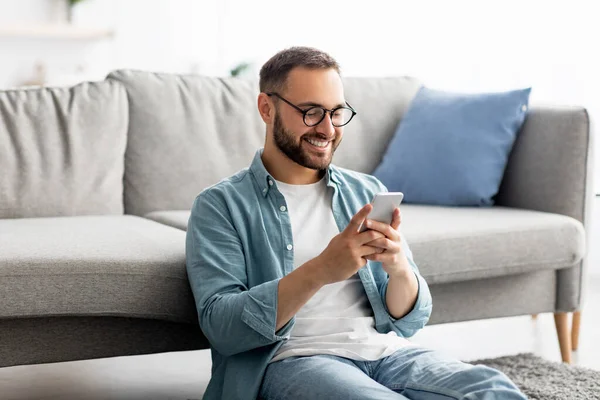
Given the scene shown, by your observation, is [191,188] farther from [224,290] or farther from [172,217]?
[224,290]

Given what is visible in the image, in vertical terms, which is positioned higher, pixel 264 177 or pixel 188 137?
pixel 264 177

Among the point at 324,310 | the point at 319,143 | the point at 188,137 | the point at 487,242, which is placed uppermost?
the point at 319,143

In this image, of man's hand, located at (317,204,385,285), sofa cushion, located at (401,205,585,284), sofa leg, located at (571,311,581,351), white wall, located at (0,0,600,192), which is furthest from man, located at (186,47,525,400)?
white wall, located at (0,0,600,192)

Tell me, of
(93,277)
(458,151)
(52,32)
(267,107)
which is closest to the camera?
(267,107)

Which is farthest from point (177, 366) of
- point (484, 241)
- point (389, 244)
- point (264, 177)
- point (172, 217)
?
point (389, 244)

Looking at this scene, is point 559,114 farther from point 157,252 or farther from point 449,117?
point 157,252

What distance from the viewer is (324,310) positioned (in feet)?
5.67

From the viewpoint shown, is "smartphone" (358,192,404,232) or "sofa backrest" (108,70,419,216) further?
"sofa backrest" (108,70,419,216)

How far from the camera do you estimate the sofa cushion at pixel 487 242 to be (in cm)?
241

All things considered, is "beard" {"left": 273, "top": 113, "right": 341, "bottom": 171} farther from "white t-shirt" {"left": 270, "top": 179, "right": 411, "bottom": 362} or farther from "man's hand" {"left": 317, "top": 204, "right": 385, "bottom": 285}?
"man's hand" {"left": 317, "top": 204, "right": 385, "bottom": 285}

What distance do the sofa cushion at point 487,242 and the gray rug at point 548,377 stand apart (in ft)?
0.96

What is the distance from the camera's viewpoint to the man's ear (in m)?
1.78

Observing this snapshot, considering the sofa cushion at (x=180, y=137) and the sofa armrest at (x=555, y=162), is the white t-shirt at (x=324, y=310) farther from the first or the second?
the sofa armrest at (x=555, y=162)

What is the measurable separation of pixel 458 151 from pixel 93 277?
142 centimetres
